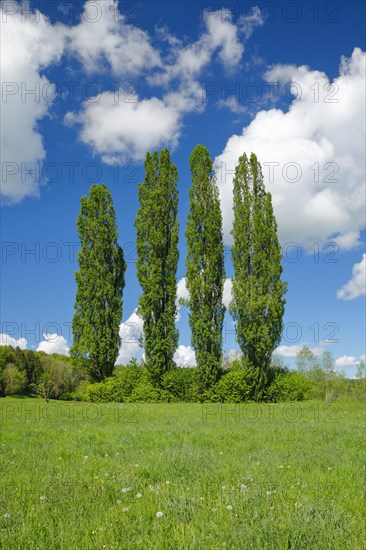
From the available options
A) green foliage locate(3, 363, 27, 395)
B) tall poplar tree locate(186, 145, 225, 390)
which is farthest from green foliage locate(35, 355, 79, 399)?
tall poplar tree locate(186, 145, 225, 390)

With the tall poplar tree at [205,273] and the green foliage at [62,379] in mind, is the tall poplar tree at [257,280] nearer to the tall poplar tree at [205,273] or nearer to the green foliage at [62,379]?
the tall poplar tree at [205,273]

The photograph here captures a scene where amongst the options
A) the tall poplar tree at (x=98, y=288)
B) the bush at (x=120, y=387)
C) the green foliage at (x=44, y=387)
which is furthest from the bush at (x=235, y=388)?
the green foliage at (x=44, y=387)

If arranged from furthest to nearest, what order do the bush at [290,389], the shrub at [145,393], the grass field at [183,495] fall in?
the shrub at [145,393] → the bush at [290,389] → the grass field at [183,495]

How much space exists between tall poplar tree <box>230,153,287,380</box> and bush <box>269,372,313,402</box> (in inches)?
62.4

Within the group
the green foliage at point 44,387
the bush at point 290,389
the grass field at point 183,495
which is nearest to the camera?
the grass field at point 183,495

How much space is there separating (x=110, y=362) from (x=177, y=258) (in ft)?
36.9

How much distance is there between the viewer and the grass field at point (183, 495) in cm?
338

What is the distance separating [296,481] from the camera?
5.20m

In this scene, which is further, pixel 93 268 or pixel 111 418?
pixel 93 268

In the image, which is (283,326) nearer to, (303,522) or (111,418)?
(111,418)

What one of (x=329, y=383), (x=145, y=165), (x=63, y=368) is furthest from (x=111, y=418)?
(x=63, y=368)

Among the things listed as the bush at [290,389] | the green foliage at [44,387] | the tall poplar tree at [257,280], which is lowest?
the green foliage at [44,387]

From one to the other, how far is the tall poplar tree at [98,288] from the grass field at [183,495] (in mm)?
28513

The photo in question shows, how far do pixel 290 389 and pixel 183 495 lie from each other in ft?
95.4
